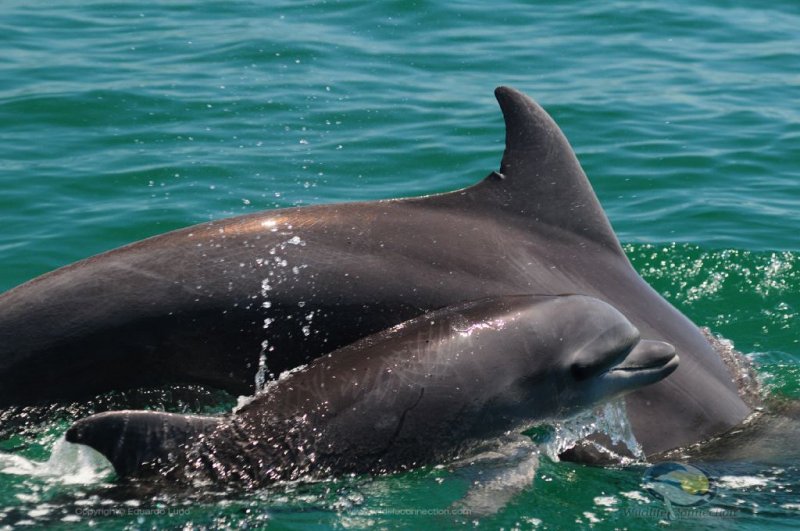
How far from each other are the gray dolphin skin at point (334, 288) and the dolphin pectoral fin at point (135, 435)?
1.08 m

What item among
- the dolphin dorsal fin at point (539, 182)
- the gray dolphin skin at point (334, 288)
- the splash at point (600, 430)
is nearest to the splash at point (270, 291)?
the gray dolphin skin at point (334, 288)

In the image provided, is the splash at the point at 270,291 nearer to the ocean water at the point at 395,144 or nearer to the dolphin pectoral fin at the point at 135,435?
the ocean water at the point at 395,144

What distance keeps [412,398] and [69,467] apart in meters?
2.14

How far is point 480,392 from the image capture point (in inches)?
327

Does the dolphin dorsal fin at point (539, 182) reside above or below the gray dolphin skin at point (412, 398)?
above

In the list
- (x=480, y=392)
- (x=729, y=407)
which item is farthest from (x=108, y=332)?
(x=729, y=407)

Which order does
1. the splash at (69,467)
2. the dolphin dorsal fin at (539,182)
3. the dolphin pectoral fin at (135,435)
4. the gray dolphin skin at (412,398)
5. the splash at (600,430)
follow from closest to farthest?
the dolphin pectoral fin at (135,435), the gray dolphin skin at (412,398), the splash at (69,467), the splash at (600,430), the dolphin dorsal fin at (539,182)

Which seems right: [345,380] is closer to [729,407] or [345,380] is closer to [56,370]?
[56,370]

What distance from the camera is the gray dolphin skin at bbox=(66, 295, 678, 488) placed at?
24.9 ft

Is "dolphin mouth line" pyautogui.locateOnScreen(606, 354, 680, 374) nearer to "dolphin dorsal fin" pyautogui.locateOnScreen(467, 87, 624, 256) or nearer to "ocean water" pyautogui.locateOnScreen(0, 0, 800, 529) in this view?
"ocean water" pyautogui.locateOnScreen(0, 0, 800, 529)

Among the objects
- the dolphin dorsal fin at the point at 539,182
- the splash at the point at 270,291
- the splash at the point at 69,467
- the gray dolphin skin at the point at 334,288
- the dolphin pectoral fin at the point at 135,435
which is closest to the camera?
the dolphin pectoral fin at the point at 135,435

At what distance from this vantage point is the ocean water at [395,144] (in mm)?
8359

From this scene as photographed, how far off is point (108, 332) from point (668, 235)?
25.8 feet

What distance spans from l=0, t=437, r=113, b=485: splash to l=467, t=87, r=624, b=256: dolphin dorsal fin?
10.8ft
